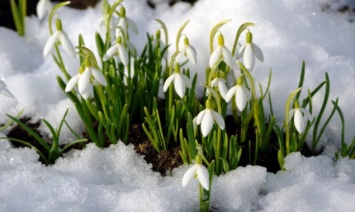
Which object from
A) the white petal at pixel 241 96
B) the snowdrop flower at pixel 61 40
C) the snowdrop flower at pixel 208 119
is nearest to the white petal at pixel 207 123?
the snowdrop flower at pixel 208 119

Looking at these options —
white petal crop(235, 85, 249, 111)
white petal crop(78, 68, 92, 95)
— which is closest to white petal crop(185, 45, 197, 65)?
white petal crop(235, 85, 249, 111)

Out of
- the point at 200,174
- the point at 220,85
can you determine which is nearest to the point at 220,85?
the point at 220,85

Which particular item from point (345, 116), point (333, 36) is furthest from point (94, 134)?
point (333, 36)

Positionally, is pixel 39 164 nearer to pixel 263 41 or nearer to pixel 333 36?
pixel 263 41

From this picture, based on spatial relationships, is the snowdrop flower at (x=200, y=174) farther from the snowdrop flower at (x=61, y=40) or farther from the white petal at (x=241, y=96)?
the snowdrop flower at (x=61, y=40)

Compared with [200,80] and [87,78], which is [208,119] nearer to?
[87,78]

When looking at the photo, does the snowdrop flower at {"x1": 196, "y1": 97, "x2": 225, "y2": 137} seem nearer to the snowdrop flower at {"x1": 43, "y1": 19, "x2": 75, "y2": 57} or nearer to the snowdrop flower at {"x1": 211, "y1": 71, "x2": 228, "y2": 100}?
the snowdrop flower at {"x1": 211, "y1": 71, "x2": 228, "y2": 100}
